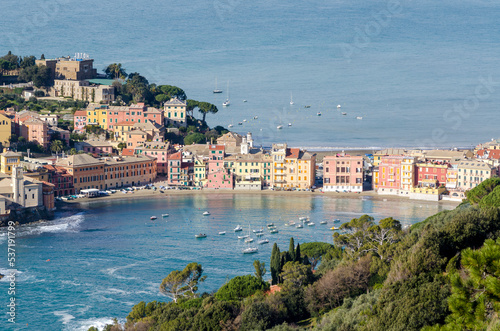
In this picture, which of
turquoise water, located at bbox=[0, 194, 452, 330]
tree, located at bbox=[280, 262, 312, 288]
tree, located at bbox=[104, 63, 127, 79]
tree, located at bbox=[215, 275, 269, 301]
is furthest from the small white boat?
tree, located at bbox=[104, 63, 127, 79]

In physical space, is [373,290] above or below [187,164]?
below

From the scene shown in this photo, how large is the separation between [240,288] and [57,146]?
2419cm

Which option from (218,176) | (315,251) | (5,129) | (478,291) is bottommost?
(315,251)

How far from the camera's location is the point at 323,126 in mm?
64625

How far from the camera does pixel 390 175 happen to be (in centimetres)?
4253

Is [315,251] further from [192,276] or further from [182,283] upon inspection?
[182,283]

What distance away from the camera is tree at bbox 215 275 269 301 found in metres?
22.8

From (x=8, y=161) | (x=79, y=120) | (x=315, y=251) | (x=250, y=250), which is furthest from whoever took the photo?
(x=79, y=120)

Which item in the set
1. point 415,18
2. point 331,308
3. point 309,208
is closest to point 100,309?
point 331,308

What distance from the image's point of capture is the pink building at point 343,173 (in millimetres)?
42938

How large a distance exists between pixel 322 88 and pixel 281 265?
60325mm

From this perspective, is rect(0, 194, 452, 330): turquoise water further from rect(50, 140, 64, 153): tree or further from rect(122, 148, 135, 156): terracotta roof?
rect(50, 140, 64, 153): tree

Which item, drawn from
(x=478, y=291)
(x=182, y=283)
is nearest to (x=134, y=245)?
(x=182, y=283)

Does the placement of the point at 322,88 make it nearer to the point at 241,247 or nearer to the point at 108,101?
the point at 108,101
